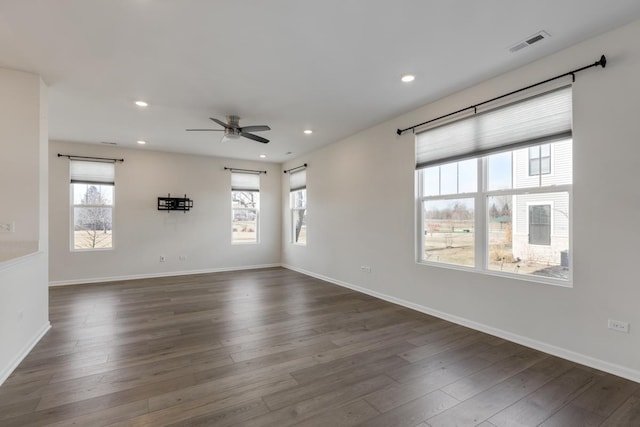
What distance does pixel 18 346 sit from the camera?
9.13ft

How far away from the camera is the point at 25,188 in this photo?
3.22 metres

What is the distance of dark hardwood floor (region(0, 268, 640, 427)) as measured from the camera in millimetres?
2033

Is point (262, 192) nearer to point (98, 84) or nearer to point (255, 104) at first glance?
point (255, 104)

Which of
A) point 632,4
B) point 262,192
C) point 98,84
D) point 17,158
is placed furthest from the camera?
point 262,192

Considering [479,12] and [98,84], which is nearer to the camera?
[479,12]

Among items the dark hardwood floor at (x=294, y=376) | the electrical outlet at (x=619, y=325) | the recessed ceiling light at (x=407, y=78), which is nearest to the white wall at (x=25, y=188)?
the dark hardwood floor at (x=294, y=376)

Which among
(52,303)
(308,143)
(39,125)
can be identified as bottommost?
(52,303)

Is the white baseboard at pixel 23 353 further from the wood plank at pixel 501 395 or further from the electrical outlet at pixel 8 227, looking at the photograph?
the wood plank at pixel 501 395

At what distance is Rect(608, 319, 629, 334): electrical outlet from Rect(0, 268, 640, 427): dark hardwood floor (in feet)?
1.27

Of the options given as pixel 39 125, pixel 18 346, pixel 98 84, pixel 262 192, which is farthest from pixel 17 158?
pixel 262 192

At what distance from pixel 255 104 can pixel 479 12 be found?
2.79 m

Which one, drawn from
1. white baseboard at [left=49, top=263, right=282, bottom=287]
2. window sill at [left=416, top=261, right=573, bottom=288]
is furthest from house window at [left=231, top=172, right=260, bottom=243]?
window sill at [left=416, top=261, right=573, bottom=288]

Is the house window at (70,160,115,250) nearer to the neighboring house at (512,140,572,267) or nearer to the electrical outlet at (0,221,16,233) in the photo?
the electrical outlet at (0,221,16,233)

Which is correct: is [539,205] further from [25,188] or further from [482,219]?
[25,188]
